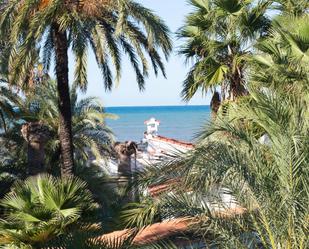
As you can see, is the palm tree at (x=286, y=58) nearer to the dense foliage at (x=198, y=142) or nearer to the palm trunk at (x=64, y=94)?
the dense foliage at (x=198, y=142)

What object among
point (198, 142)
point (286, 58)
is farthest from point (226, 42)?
point (198, 142)

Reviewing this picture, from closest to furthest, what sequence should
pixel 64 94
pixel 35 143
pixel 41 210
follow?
pixel 41 210 < pixel 64 94 < pixel 35 143

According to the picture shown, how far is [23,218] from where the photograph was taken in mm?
8148

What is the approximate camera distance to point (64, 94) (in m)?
13.1

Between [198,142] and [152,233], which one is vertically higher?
[198,142]

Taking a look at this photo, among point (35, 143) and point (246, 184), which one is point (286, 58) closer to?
point (246, 184)

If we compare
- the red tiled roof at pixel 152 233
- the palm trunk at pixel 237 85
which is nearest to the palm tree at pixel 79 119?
the palm trunk at pixel 237 85

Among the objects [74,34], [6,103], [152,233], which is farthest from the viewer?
[6,103]

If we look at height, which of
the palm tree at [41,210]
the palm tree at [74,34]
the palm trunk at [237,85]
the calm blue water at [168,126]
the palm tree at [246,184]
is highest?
the palm tree at [74,34]

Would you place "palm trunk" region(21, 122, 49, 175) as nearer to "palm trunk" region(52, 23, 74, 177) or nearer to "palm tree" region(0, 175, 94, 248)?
"palm trunk" region(52, 23, 74, 177)

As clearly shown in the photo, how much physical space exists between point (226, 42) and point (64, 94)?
423 cm

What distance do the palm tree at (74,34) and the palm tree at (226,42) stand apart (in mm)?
1222

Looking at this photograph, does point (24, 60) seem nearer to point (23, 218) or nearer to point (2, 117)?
point (23, 218)

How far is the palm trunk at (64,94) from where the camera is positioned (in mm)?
12836
